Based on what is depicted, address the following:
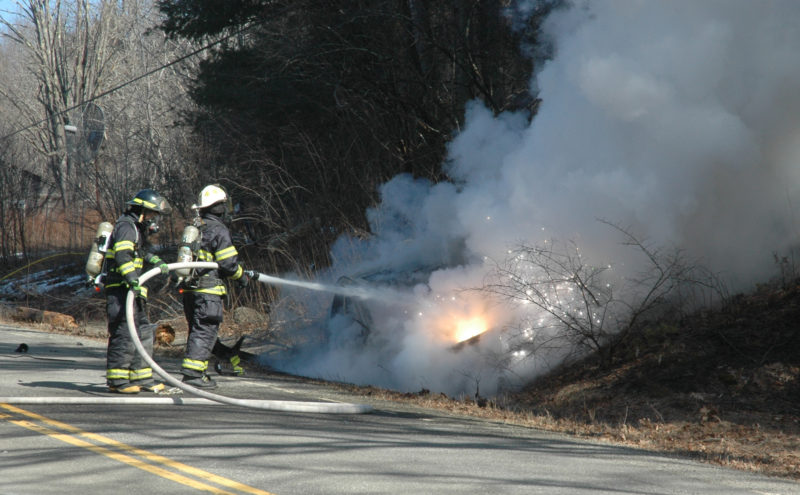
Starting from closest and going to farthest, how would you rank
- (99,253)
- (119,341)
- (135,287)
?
A: 1. (135,287)
2. (119,341)
3. (99,253)

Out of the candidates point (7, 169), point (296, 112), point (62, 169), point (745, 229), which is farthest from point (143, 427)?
point (62, 169)

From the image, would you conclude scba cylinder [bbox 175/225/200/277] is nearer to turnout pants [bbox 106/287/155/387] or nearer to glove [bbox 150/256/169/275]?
glove [bbox 150/256/169/275]

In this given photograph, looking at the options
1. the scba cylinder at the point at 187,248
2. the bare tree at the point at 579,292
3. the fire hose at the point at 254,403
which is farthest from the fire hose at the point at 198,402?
the bare tree at the point at 579,292

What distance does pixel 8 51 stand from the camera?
72.1 meters

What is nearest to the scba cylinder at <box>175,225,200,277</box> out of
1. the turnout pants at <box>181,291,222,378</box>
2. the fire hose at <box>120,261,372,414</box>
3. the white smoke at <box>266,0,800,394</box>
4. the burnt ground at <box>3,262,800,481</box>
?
the turnout pants at <box>181,291,222,378</box>

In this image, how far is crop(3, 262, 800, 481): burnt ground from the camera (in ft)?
24.0

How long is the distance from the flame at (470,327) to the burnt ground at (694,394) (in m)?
0.92

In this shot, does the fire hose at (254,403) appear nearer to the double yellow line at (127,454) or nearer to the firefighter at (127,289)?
the firefighter at (127,289)

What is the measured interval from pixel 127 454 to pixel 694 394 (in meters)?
5.65

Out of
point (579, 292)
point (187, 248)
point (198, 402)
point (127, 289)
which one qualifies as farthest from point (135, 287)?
point (579, 292)

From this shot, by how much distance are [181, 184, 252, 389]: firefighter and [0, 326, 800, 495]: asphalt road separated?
367 millimetres

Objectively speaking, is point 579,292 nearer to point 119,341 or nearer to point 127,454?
point 119,341

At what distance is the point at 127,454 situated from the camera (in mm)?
5391

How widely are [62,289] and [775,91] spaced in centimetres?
2133
